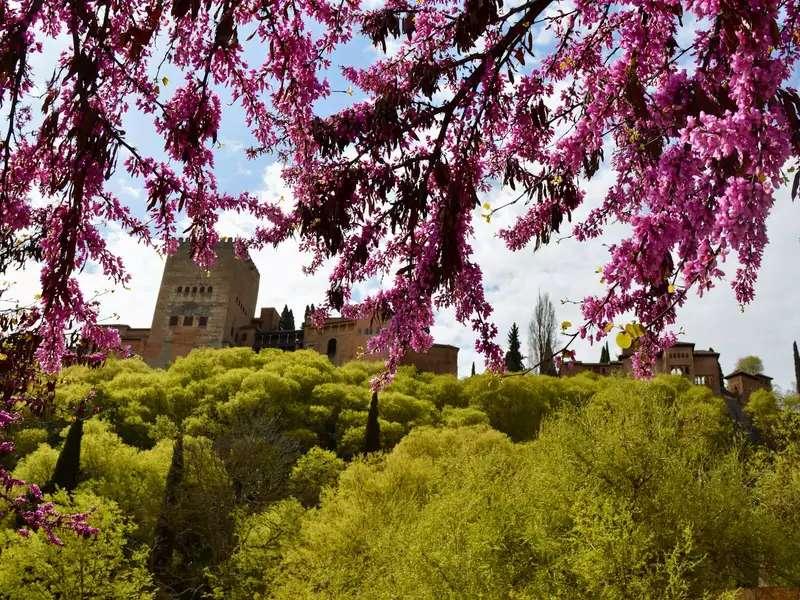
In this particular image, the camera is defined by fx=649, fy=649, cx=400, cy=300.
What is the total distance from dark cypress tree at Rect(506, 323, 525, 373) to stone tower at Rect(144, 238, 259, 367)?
30550 millimetres

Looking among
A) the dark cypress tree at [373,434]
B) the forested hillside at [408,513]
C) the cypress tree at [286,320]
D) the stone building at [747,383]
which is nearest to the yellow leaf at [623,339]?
the forested hillside at [408,513]

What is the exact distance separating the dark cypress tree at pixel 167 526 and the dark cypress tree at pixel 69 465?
3786 mm

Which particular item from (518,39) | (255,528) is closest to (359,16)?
(518,39)

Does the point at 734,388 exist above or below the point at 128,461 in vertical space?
above

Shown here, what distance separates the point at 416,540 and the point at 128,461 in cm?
1792

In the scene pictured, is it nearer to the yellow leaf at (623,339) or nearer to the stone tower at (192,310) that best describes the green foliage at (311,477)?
the yellow leaf at (623,339)

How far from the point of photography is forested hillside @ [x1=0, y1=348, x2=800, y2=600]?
15859 millimetres

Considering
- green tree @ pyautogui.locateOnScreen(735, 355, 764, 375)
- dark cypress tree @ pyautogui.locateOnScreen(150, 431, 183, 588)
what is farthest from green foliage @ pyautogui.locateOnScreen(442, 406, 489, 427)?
green tree @ pyautogui.locateOnScreen(735, 355, 764, 375)

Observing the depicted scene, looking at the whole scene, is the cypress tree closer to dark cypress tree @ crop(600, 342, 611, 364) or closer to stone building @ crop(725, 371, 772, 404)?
dark cypress tree @ crop(600, 342, 611, 364)

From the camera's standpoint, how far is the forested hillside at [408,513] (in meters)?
15.9

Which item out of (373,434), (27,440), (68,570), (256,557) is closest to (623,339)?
(68,570)

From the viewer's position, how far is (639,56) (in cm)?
386

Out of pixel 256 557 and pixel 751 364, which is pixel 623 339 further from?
pixel 751 364

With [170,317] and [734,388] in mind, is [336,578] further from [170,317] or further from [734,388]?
[734,388]
